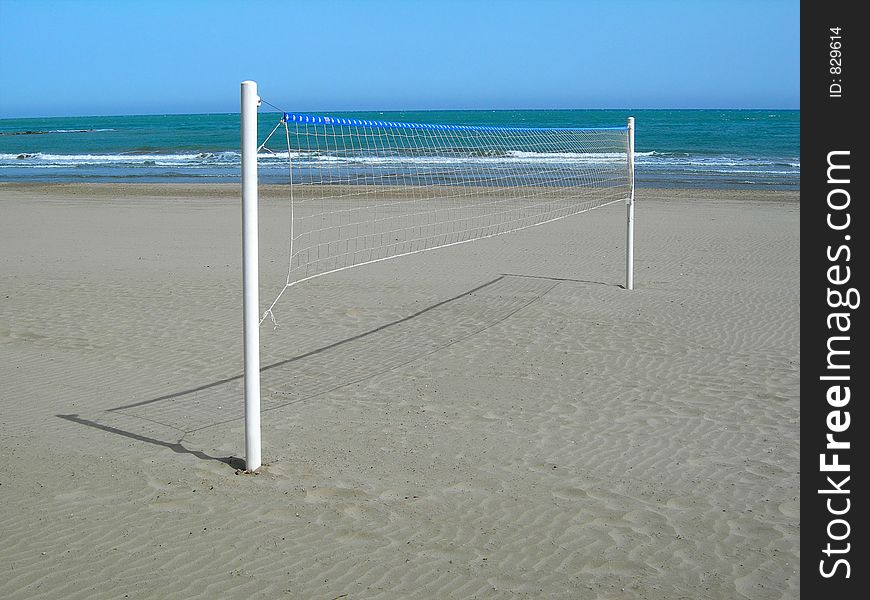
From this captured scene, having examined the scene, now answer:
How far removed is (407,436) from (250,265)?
1.44m

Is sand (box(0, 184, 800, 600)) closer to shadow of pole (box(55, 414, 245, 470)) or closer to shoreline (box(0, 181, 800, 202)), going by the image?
shadow of pole (box(55, 414, 245, 470))

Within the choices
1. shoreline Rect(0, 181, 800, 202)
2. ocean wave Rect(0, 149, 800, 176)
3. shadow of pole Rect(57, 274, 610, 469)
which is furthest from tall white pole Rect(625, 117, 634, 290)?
ocean wave Rect(0, 149, 800, 176)

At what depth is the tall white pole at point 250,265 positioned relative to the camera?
429 centimetres

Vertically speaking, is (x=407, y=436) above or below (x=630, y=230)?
below

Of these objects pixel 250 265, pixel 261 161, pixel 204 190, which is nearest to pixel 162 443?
pixel 250 265

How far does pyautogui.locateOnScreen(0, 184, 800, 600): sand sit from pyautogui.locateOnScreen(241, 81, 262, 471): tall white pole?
226 mm

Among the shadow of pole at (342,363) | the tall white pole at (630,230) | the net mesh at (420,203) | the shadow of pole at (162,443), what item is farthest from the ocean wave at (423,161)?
→ the shadow of pole at (162,443)

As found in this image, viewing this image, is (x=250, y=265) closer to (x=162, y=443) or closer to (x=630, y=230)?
(x=162, y=443)

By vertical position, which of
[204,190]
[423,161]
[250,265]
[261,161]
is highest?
[261,161]

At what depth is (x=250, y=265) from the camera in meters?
4.44

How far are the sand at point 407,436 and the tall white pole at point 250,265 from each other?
0.74ft

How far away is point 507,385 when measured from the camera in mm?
6215

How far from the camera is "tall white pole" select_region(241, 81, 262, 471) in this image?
4.29 m
